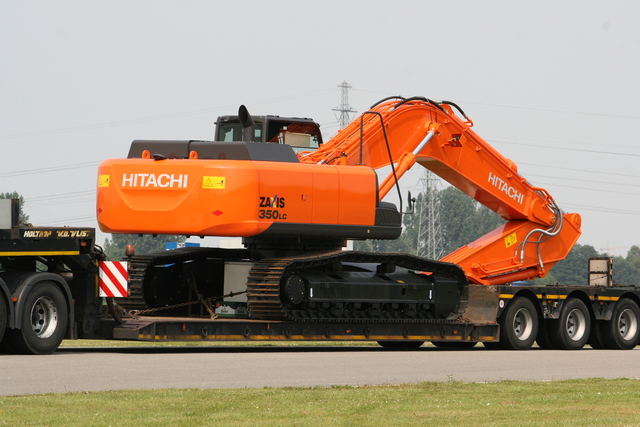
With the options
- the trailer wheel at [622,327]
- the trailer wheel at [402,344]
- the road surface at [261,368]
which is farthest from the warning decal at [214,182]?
the trailer wheel at [622,327]

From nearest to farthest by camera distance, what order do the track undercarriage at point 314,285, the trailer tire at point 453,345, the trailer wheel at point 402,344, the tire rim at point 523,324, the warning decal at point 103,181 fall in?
the warning decal at point 103,181 → the track undercarriage at point 314,285 → the tire rim at point 523,324 → the trailer wheel at point 402,344 → the trailer tire at point 453,345

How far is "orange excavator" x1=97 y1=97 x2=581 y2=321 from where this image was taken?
19.4 m

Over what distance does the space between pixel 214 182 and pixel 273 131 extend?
2.86m

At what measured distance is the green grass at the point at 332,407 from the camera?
34.7 ft

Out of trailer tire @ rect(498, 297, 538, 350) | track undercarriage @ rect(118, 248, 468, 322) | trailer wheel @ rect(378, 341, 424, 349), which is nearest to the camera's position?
track undercarriage @ rect(118, 248, 468, 322)

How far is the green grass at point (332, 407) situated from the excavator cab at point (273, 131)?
8.86 meters

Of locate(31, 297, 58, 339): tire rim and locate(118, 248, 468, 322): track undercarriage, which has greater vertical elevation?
locate(118, 248, 468, 322): track undercarriage

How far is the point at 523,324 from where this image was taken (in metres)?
24.5

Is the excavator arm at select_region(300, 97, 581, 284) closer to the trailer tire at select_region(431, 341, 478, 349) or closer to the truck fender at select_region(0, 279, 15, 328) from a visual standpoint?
the trailer tire at select_region(431, 341, 478, 349)

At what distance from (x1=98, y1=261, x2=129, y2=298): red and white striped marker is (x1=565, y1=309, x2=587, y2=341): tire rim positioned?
36.9 ft

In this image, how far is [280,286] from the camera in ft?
65.1

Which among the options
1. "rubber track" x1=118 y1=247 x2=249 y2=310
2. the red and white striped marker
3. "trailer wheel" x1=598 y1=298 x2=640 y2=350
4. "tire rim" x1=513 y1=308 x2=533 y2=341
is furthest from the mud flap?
the red and white striped marker

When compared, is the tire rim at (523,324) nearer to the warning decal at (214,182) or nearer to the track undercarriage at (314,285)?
the track undercarriage at (314,285)

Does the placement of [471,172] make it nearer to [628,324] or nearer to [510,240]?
[510,240]
